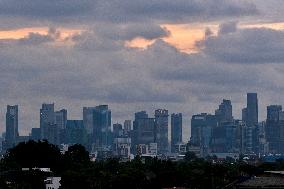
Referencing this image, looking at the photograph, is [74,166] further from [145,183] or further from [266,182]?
[266,182]

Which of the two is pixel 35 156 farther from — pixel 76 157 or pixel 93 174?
pixel 93 174

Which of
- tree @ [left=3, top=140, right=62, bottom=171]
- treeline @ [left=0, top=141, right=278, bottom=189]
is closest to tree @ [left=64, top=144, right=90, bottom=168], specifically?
treeline @ [left=0, top=141, right=278, bottom=189]

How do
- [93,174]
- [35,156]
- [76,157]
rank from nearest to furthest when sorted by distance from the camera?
1. [93,174]
2. [35,156]
3. [76,157]

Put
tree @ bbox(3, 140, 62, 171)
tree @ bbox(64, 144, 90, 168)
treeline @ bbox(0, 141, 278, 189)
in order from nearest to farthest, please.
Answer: treeline @ bbox(0, 141, 278, 189) → tree @ bbox(3, 140, 62, 171) → tree @ bbox(64, 144, 90, 168)

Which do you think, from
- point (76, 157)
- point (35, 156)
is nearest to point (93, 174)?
point (35, 156)

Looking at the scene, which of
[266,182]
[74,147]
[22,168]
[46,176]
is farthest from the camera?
[74,147]

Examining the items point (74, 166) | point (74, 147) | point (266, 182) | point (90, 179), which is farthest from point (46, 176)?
point (266, 182)

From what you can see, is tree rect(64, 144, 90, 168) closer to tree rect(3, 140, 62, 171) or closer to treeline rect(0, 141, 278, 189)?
treeline rect(0, 141, 278, 189)

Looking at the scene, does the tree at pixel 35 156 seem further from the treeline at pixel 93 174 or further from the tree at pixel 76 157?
the tree at pixel 76 157

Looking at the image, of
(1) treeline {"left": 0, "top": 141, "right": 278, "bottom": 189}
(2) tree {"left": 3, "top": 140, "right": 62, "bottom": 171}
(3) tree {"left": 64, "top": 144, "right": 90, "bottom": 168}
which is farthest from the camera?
(3) tree {"left": 64, "top": 144, "right": 90, "bottom": 168}
